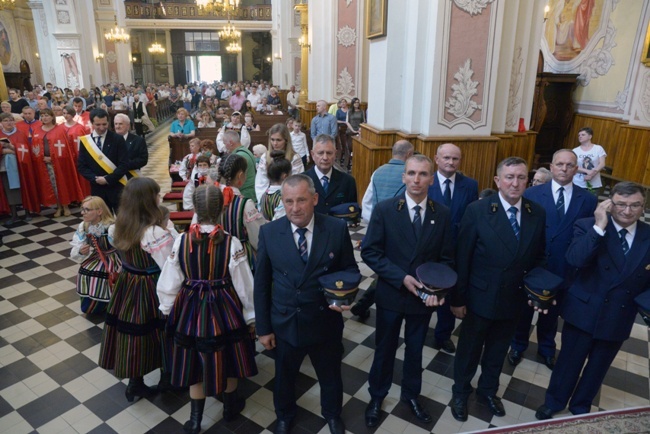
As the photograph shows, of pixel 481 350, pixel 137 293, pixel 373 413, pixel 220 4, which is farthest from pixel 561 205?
pixel 220 4

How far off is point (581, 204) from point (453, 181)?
2.91 feet

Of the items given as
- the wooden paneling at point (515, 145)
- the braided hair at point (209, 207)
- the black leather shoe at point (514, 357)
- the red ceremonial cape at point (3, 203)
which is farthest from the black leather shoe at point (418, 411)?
the red ceremonial cape at point (3, 203)

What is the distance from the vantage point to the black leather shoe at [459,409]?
9.25 feet

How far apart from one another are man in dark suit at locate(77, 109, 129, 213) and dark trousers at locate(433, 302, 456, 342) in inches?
148

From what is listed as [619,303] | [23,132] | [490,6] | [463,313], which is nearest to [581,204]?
[619,303]

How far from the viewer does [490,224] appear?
99.9 inches

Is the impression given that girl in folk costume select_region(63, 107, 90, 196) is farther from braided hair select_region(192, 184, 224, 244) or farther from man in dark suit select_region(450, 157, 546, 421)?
man in dark suit select_region(450, 157, 546, 421)

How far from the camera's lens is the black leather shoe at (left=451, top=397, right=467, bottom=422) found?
2.82 m

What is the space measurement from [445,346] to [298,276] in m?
1.89

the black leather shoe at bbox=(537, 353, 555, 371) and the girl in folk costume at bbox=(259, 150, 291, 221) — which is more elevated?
the girl in folk costume at bbox=(259, 150, 291, 221)

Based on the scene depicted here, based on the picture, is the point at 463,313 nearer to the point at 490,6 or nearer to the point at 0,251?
the point at 490,6

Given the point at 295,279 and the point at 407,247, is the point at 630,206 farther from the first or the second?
the point at 295,279

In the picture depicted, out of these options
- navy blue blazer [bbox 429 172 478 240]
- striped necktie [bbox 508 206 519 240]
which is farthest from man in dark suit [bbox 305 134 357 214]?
striped necktie [bbox 508 206 519 240]

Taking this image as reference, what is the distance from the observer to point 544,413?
2.82 meters
